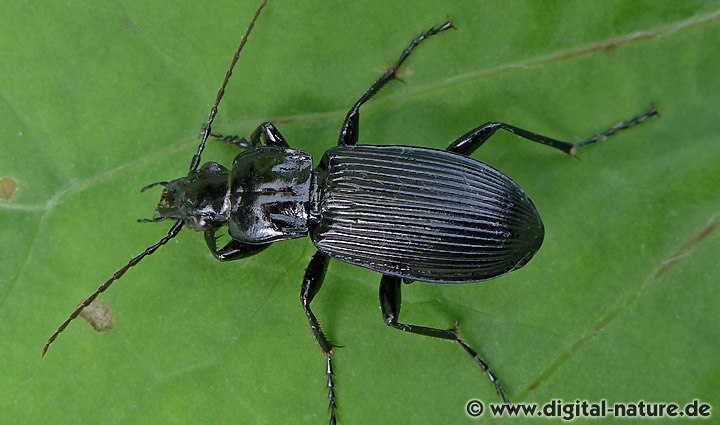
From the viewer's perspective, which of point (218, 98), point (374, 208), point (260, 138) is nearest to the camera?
point (374, 208)

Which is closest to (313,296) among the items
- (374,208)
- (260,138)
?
(374,208)

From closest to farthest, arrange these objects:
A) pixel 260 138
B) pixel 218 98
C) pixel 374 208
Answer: pixel 374 208 < pixel 218 98 < pixel 260 138

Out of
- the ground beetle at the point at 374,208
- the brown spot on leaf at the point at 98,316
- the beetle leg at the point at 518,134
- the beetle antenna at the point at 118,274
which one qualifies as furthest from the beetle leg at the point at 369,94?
the brown spot on leaf at the point at 98,316

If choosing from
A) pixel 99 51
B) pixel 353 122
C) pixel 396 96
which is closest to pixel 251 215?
pixel 353 122

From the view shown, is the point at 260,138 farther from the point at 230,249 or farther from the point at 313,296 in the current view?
the point at 313,296

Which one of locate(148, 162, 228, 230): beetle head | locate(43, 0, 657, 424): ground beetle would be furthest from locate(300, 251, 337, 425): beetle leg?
locate(148, 162, 228, 230): beetle head

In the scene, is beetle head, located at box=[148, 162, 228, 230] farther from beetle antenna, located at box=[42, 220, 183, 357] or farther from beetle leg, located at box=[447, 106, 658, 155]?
beetle leg, located at box=[447, 106, 658, 155]

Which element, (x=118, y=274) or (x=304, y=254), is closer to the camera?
(x=118, y=274)

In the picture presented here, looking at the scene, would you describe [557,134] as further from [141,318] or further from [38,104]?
[38,104]
